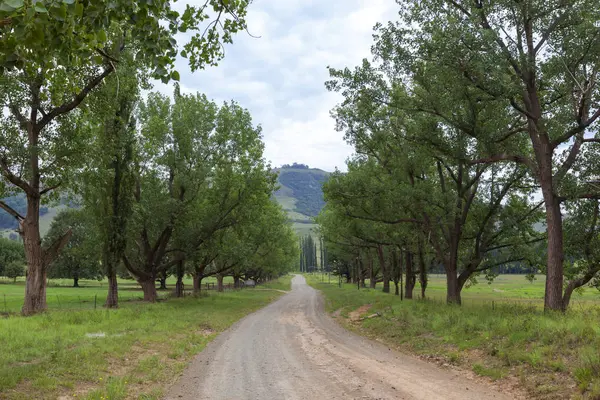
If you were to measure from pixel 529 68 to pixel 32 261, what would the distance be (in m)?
23.5

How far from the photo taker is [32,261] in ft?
64.0

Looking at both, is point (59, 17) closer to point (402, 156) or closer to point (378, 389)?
point (378, 389)

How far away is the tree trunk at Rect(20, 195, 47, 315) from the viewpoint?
19453mm

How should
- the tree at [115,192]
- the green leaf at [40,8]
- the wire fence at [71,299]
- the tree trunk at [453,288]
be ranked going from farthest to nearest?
the wire fence at [71,299], the tree at [115,192], the tree trunk at [453,288], the green leaf at [40,8]

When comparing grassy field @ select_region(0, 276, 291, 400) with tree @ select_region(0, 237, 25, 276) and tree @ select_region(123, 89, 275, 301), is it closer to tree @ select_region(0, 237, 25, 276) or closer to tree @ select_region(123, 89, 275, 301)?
tree @ select_region(123, 89, 275, 301)

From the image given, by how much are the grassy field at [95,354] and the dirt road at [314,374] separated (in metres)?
0.89

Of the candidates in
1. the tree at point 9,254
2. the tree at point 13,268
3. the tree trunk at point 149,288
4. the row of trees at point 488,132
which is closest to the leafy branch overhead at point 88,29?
the row of trees at point 488,132

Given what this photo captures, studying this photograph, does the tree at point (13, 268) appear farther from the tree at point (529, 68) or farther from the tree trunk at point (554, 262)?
the tree trunk at point (554, 262)

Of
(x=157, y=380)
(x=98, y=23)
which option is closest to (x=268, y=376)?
(x=157, y=380)

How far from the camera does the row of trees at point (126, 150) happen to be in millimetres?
4422

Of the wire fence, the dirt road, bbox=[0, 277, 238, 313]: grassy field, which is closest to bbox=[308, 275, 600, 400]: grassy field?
the dirt road

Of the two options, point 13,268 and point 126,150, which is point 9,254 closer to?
point 13,268

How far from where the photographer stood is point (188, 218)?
30312mm

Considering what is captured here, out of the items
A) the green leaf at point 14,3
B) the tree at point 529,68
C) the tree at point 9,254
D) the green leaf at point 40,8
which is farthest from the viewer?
the tree at point 9,254
